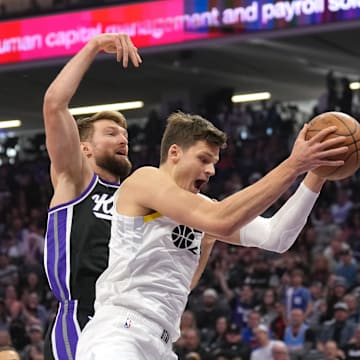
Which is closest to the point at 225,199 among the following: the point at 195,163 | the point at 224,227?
the point at 224,227

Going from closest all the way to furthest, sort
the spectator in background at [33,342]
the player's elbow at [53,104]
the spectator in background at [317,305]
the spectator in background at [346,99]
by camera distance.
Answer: the player's elbow at [53,104]
the spectator in background at [317,305]
the spectator in background at [33,342]
the spectator in background at [346,99]

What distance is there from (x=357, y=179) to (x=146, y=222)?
11263 mm

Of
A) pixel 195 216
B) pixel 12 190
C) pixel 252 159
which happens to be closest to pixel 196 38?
pixel 252 159

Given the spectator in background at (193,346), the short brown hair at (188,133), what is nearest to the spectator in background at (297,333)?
the spectator in background at (193,346)

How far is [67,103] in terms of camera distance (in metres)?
4.93

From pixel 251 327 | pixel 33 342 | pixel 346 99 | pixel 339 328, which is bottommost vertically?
pixel 33 342

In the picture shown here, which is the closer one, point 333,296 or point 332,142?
point 332,142

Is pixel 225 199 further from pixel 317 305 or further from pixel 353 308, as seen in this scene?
pixel 317 305

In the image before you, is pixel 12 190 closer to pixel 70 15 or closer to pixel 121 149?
pixel 70 15

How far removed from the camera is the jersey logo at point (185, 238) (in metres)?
4.40

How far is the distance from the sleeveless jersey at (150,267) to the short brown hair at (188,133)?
312 millimetres

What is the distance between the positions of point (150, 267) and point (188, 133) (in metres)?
0.59

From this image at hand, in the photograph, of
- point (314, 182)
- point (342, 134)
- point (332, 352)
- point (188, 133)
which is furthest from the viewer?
point (332, 352)

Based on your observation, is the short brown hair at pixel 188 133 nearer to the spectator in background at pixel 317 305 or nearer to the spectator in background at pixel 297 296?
the spectator in background at pixel 317 305
